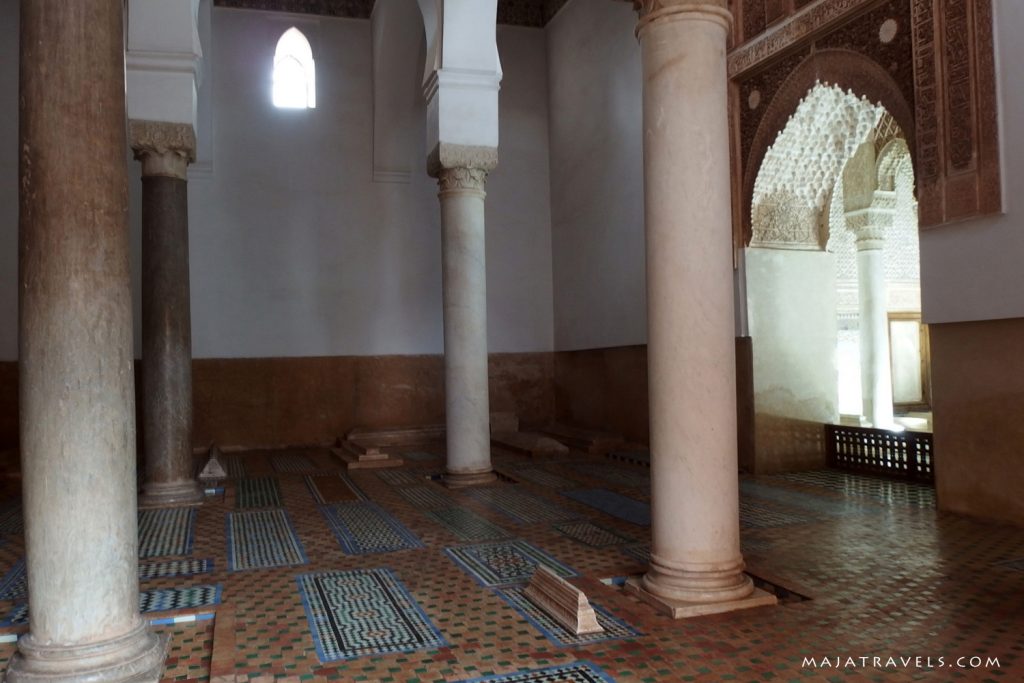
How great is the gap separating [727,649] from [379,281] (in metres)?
8.97

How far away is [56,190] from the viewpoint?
3.01m

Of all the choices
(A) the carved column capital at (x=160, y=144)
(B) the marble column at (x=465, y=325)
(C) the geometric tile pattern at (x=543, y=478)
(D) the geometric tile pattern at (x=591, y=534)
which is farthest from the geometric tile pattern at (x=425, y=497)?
(A) the carved column capital at (x=160, y=144)

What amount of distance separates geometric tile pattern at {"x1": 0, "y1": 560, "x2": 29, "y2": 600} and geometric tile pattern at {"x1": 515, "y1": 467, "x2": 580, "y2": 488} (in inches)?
164

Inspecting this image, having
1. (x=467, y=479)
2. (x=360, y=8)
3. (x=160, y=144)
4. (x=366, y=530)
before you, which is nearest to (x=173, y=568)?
(x=366, y=530)

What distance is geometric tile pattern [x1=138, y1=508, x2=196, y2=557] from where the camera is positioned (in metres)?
5.36

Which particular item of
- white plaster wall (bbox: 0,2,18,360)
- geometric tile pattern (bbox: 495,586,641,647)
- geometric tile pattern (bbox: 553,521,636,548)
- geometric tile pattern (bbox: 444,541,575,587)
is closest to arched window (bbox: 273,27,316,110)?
white plaster wall (bbox: 0,2,18,360)

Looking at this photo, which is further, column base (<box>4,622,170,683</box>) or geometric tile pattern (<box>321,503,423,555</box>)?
geometric tile pattern (<box>321,503,423,555</box>)

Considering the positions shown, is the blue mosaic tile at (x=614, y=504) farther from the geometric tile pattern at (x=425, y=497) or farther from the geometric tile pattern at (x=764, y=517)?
the geometric tile pattern at (x=425, y=497)

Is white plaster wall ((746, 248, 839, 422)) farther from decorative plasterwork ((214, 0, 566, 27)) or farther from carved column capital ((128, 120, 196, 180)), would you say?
decorative plasterwork ((214, 0, 566, 27))

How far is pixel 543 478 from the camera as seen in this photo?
8039mm

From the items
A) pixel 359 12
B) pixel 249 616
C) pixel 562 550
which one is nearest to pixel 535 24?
pixel 359 12

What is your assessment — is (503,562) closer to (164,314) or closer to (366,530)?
(366,530)

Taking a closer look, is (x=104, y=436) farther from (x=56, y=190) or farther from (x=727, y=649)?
(x=727, y=649)

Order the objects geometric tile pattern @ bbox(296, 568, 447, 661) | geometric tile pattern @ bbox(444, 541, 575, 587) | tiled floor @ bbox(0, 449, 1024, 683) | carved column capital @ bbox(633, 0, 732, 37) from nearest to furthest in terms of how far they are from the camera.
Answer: tiled floor @ bbox(0, 449, 1024, 683)
geometric tile pattern @ bbox(296, 568, 447, 661)
carved column capital @ bbox(633, 0, 732, 37)
geometric tile pattern @ bbox(444, 541, 575, 587)
